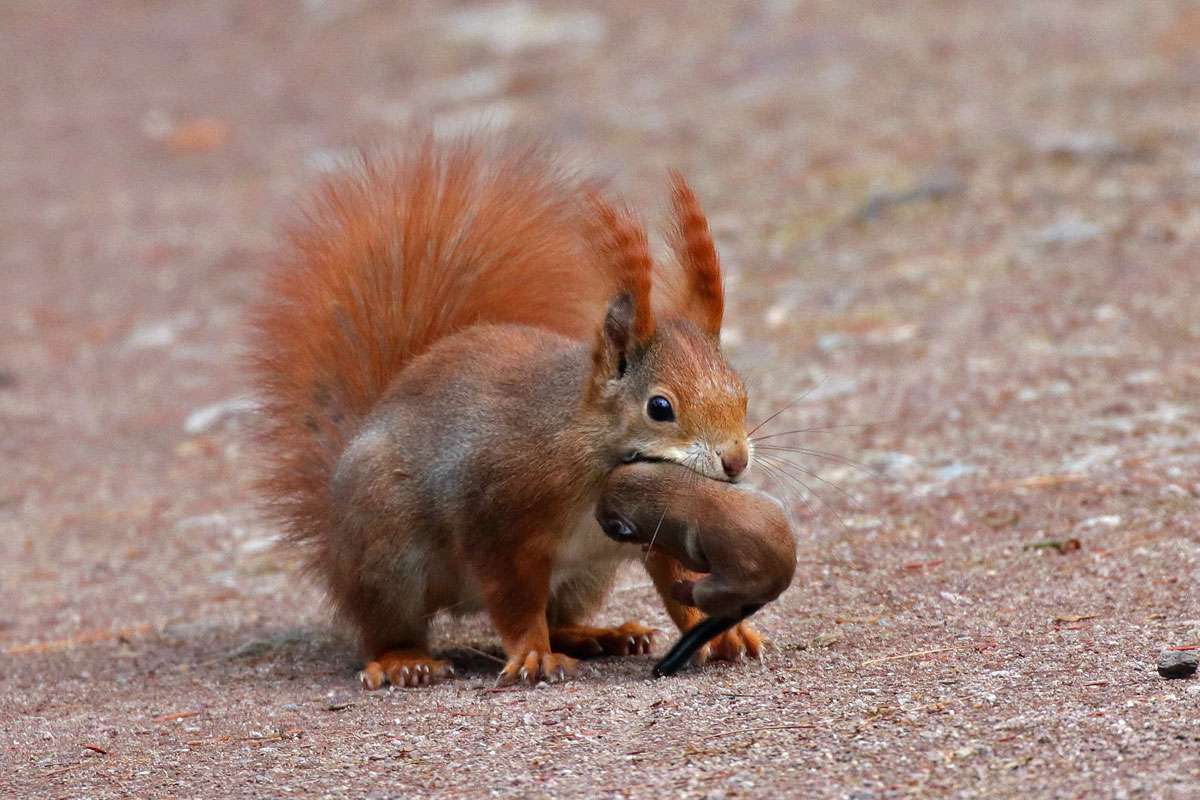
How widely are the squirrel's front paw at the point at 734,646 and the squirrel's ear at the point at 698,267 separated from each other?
2.44 ft

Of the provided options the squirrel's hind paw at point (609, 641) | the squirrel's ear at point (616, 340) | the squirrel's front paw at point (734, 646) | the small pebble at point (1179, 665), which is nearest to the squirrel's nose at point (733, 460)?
the squirrel's ear at point (616, 340)

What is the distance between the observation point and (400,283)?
4855mm

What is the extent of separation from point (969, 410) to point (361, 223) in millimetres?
2630

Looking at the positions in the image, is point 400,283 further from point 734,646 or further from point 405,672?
point 734,646

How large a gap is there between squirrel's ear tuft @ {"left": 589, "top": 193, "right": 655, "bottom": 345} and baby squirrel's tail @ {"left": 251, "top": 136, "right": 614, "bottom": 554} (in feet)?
1.95

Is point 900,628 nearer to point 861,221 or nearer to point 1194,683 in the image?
point 1194,683

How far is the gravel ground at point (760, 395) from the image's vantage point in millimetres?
3480

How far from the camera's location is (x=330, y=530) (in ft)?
15.3

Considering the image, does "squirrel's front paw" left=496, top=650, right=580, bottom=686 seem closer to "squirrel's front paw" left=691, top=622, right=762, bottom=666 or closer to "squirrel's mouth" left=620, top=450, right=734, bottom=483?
"squirrel's front paw" left=691, top=622, right=762, bottom=666

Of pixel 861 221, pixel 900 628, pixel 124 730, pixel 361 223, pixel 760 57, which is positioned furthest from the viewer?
pixel 760 57

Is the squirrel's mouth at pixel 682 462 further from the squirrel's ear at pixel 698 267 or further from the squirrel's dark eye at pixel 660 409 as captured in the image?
the squirrel's ear at pixel 698 267

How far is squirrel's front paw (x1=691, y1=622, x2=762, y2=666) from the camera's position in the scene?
4184 millimetres

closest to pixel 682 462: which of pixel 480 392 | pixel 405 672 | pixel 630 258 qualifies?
pixel 630 258

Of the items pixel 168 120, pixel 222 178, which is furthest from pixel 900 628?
pixel 168 120
